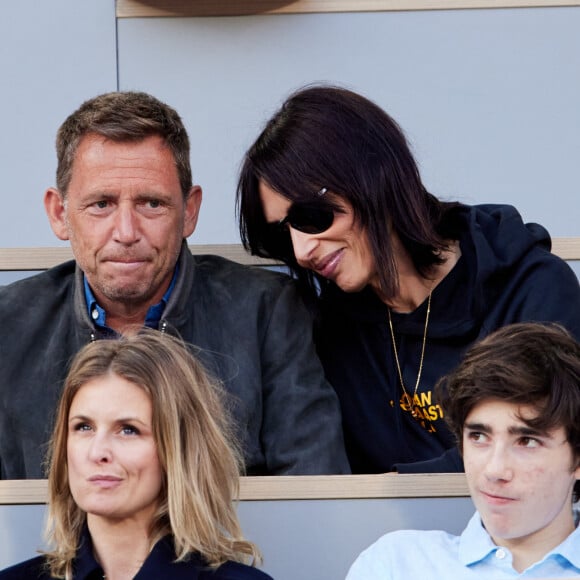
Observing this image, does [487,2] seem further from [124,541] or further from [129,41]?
[124,541]

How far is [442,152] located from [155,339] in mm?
1615

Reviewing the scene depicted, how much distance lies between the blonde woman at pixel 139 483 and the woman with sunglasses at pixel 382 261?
1.90 ft

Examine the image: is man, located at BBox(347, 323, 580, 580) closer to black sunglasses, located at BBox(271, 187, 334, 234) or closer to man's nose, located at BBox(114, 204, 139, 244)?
black sunglasses, located at BBox(271, 187, 334, 234)

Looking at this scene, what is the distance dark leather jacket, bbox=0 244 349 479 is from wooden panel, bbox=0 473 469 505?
39 centimetres

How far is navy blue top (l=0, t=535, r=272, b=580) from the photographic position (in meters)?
2.19

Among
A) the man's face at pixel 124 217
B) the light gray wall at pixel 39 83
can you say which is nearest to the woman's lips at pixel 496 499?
the man's face at pixel 124 217

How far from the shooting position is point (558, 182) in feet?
12.7

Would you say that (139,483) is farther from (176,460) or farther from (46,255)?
(46,255)

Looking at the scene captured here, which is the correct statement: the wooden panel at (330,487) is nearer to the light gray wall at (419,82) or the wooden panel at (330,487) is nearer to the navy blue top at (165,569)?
the navy blue top at (165,569)

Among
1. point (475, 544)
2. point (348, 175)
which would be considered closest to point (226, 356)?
point (348, 175)

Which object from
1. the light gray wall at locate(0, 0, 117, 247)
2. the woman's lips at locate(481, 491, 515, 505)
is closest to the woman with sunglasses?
the woman's lips at locate(481, 491, 515, 505)

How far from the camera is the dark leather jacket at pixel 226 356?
2844 millimetres

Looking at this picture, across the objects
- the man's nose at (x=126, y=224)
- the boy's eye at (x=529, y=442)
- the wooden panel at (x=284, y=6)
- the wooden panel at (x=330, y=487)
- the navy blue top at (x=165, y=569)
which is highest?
the wooden panel at (x=284, y=6)

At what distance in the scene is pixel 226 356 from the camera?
293cm
